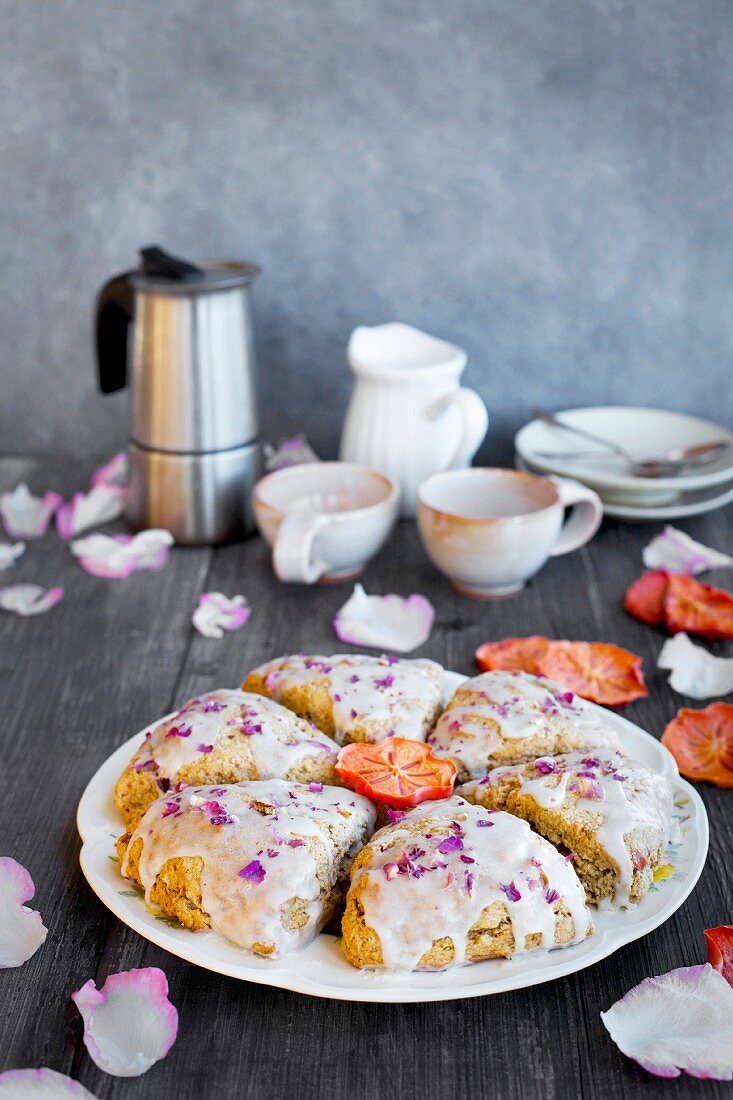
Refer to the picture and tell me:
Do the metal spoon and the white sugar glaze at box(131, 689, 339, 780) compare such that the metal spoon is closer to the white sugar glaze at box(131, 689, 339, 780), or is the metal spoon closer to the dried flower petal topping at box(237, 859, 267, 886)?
the white sugar glaze at box(131, 689, 339, 780)

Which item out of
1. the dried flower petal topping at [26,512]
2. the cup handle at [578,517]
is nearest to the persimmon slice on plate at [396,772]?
the cup handle at [578,517]

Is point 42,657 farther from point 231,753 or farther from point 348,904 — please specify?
point 348,904

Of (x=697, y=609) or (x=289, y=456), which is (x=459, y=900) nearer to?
(x=697, y=609)

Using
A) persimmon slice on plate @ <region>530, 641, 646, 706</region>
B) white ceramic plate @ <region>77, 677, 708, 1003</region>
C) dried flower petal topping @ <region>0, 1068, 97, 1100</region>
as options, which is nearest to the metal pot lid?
persimmon slice on plate @ <region>530, 641, 646, 706</region>

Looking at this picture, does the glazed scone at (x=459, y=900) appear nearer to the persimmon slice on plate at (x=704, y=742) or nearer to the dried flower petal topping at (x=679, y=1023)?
the dried flower petal topping at (x=679, y=1023)

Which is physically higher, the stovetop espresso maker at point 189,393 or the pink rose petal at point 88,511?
the stovetop espresso maker at point 189,393

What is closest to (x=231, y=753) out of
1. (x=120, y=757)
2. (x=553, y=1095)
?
(x=120, y=757)
